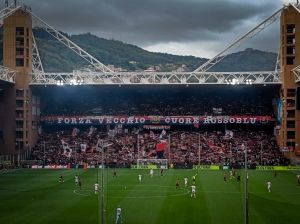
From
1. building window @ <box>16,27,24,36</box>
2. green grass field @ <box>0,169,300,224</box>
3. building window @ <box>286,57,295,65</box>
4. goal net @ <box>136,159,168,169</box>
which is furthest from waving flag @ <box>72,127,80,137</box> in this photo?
building window @ <box>286,57,295,65</box>

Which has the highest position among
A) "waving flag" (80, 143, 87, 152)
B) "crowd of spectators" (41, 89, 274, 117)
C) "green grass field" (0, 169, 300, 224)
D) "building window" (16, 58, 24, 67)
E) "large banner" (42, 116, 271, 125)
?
"building window" (16, 58, 24, 67)

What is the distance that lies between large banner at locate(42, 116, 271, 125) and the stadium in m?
0.20

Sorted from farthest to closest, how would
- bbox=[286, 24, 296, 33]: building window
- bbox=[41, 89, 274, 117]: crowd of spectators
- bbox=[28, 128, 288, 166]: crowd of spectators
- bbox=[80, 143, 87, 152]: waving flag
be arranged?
bbox=[41, 89, 274, 117]: crowd of spectators < bbox=[80, 143, 87, 152]: waving flag < bbox=[286, 24, 296, 33]: building window < bbox=[28, 128, 288, 166]: crowd of spectators

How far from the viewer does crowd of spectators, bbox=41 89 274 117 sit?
90.7 metres

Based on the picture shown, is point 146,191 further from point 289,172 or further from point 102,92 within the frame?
point 102,92

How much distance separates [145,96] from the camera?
313 ft

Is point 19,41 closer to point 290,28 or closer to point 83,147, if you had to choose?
point 83,147

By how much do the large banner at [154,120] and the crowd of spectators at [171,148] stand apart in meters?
2.28

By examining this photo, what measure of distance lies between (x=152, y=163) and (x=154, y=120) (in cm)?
1332

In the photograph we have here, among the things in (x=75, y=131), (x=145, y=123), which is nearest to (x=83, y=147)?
(x=75, y=131)

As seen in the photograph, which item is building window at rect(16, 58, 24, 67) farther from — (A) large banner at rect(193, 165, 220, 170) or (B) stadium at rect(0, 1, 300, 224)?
(A) large banner at rect(193, 165, 220, 170)

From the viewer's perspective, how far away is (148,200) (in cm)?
4175

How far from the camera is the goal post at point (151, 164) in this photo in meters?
74.6

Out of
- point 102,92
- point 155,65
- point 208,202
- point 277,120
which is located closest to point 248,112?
point 277,120
